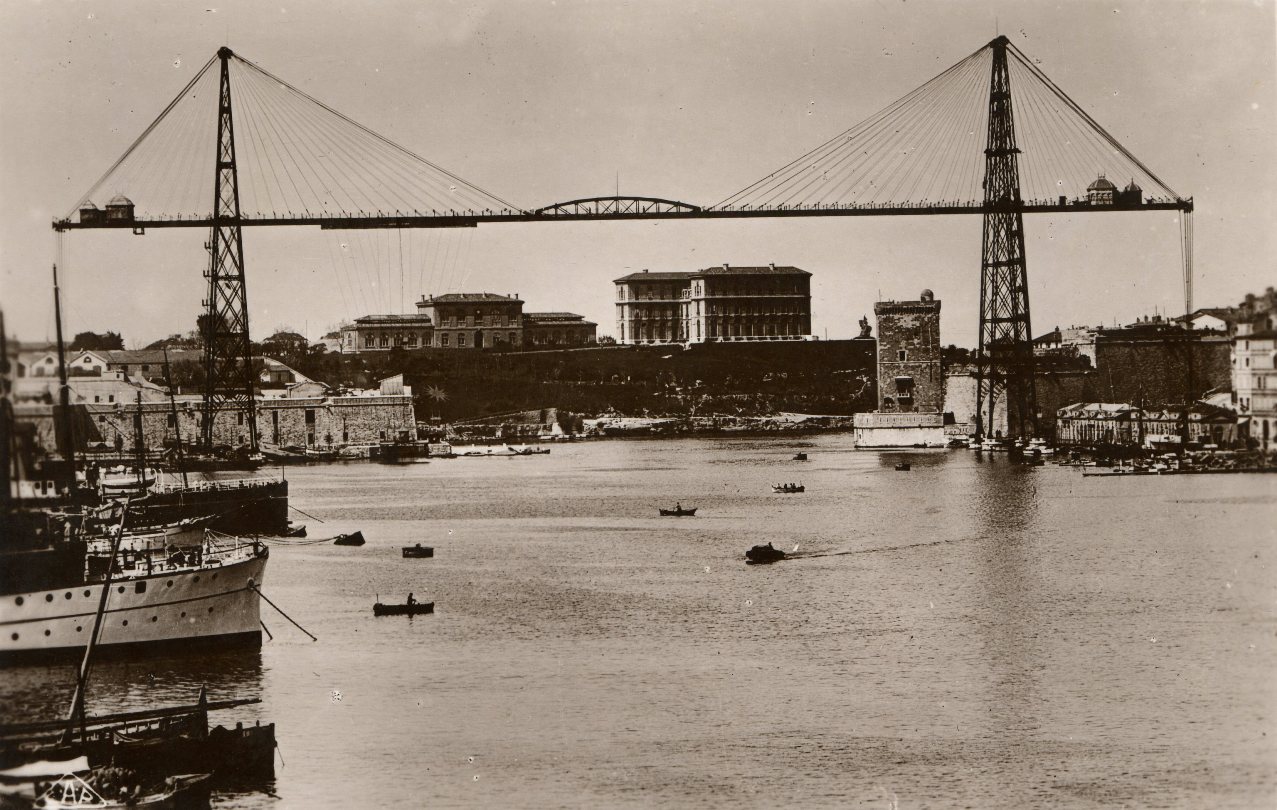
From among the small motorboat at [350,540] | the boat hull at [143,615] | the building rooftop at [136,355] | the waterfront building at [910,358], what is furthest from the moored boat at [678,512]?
the waterfront building at [910,358]

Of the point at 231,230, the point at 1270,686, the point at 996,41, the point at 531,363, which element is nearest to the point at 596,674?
the point at 1270,686

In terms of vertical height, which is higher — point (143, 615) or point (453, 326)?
point (453, 326)

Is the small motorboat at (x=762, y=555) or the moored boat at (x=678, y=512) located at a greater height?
the moored boat at (x=678, y=512)

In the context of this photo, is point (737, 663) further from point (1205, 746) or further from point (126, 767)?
point (126, 767)

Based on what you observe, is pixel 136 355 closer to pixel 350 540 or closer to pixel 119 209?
pixel 119 209

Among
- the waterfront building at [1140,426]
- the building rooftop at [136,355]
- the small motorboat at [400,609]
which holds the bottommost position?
the small motorboat at [400,609]

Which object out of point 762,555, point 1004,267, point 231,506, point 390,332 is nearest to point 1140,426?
point 1004,267

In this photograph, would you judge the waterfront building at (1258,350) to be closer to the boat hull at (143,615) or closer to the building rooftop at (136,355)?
the boat hull at (143,615)
